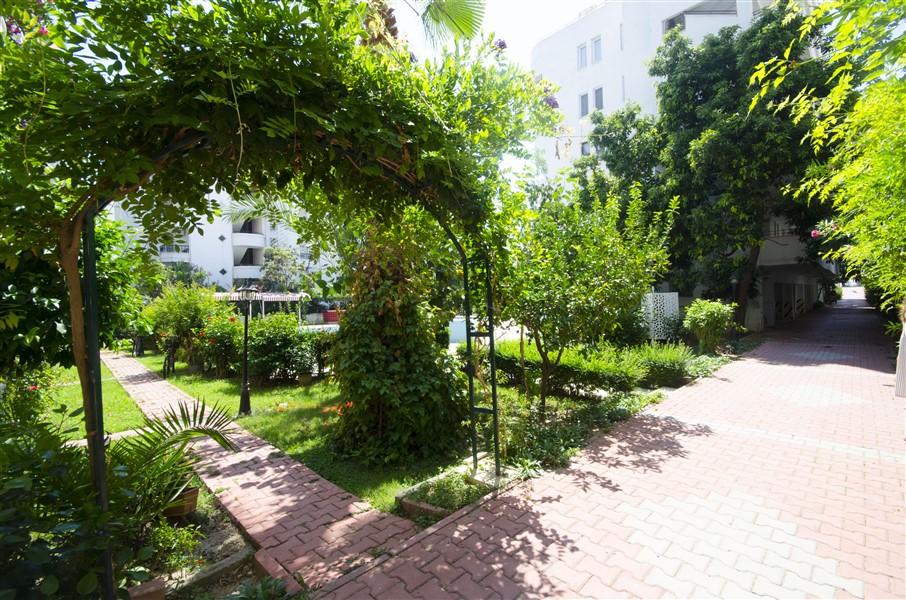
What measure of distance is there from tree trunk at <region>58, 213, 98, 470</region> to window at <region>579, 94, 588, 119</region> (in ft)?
85.3

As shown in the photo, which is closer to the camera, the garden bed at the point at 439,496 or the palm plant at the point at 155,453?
the palm plant at the point at 155,453

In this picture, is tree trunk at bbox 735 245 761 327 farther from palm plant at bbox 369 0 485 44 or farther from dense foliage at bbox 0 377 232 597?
dense foliage at bbox 0 377 232 597

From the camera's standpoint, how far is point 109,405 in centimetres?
862

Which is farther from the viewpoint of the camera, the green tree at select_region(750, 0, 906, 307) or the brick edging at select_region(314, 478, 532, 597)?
the brick edging at select_region(314, 478, 532, 597)

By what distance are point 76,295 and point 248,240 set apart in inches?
1519

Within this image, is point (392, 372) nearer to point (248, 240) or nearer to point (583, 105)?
point (583, 105)

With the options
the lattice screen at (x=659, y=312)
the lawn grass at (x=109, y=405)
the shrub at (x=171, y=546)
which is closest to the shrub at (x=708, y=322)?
the lattice screen at (x=659, y=312)

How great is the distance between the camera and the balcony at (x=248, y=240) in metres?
36.5

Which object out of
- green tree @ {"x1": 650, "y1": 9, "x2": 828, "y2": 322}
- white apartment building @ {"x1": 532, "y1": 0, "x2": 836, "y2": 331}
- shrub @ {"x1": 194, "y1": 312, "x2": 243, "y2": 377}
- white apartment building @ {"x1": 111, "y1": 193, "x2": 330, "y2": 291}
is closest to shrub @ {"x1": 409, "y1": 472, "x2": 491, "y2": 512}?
shrub @ {"x1": 194, "y1": 312, "x2": 243, "y2": 377}

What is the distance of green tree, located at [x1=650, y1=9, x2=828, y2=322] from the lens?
13344 mm

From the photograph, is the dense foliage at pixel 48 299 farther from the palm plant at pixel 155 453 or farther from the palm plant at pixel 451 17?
the palm plant at pixel 451 17

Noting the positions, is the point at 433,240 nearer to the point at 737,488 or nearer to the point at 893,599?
the point at 737,488

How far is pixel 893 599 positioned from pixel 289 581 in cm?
392

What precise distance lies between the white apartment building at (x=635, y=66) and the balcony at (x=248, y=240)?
26475 millimetres
